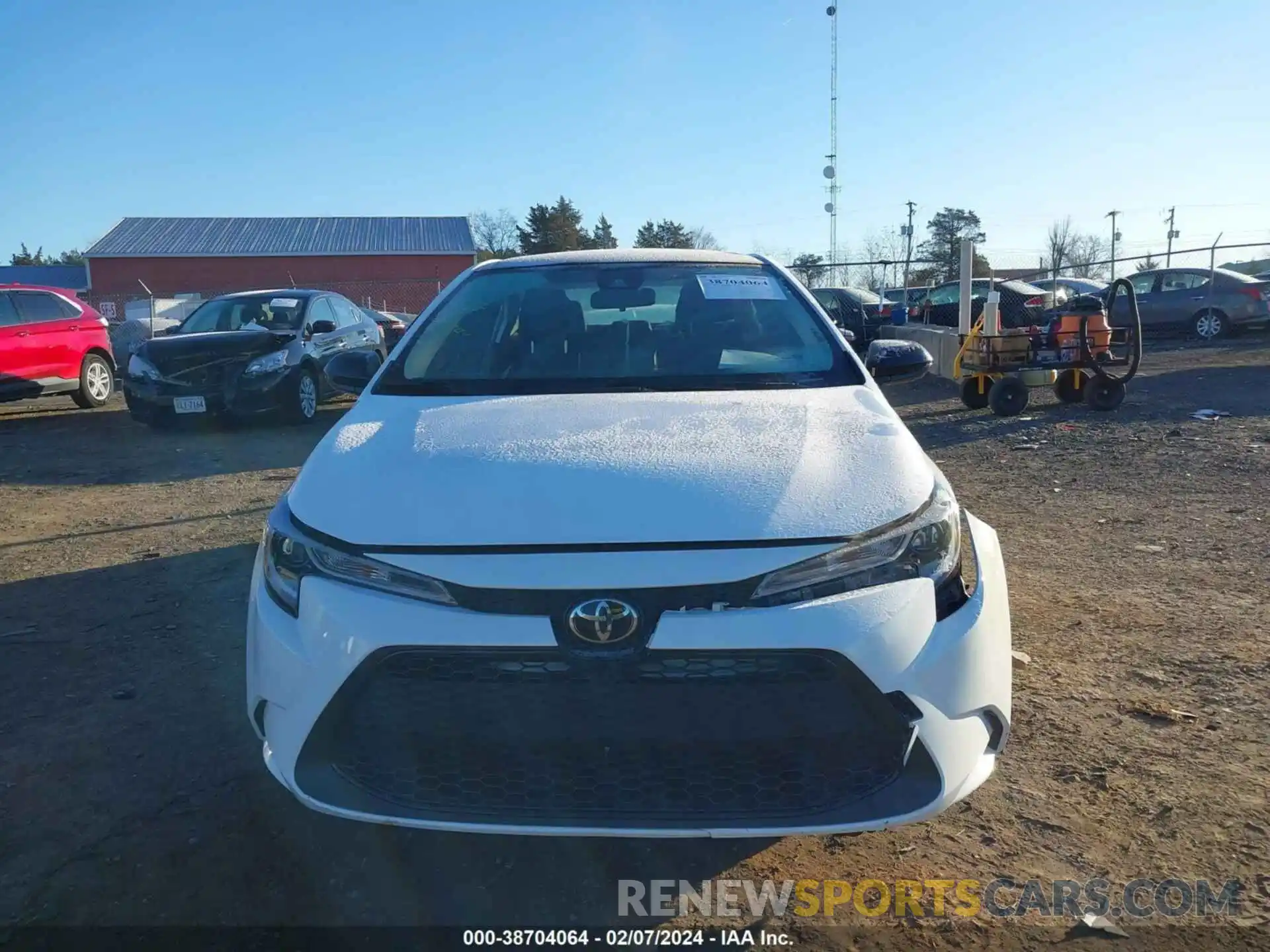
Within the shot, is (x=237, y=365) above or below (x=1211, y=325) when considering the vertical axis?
above

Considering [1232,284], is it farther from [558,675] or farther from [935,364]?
[558,675]

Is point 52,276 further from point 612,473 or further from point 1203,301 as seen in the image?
point 612,473

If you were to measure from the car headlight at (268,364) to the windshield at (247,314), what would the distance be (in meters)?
0.58

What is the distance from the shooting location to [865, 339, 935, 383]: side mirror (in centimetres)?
395

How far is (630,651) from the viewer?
213cm

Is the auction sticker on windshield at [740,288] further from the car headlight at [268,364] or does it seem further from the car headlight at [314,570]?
the car headlight at [268,364]

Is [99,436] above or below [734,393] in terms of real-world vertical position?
below

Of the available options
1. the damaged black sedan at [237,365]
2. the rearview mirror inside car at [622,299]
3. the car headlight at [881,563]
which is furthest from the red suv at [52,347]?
the car headlight at [881,563]

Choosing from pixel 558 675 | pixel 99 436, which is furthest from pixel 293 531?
pixel 99 436

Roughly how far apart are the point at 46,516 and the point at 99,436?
4478 millimetres

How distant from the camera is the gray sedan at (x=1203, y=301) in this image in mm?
19172

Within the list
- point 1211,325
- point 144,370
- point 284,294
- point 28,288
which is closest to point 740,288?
point 144,370

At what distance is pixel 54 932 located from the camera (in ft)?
7.77

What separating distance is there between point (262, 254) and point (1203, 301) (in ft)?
126
